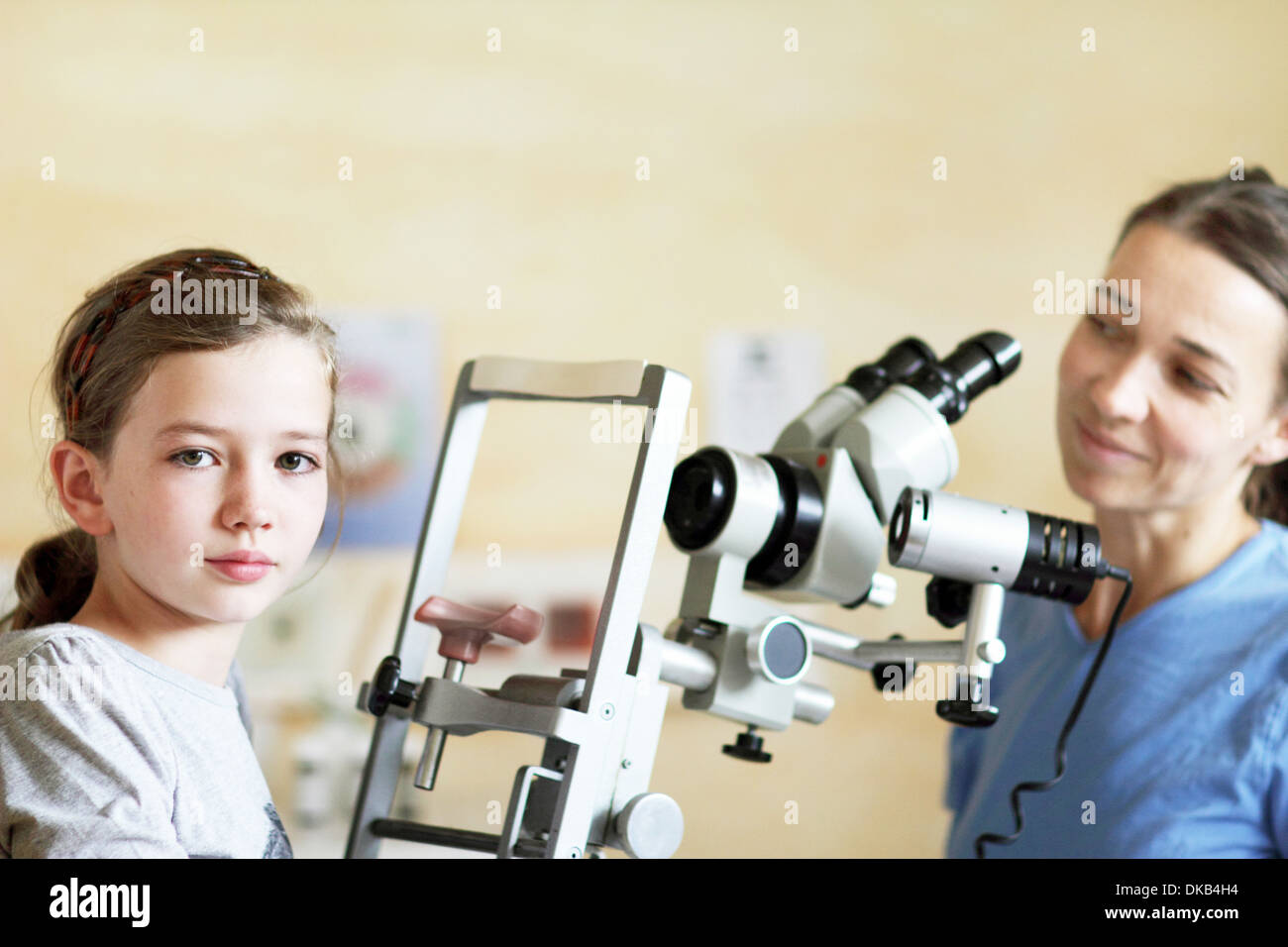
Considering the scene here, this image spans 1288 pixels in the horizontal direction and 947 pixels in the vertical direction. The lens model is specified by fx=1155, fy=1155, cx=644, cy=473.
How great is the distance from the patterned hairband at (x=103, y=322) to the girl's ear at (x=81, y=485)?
0.03m

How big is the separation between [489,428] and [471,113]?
0.56m

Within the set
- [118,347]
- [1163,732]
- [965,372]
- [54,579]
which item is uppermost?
[965,372]

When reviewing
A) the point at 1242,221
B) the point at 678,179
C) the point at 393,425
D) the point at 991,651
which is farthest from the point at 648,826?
the point at 678,179

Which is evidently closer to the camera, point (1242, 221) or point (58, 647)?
point (58, 647)

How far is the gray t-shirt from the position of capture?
73cm

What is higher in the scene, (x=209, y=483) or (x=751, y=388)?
(x=751, y=388)

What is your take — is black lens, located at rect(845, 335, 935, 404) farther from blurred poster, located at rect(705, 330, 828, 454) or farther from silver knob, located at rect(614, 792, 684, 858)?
blurred poster, located at rect(705, 330, 828, 454)

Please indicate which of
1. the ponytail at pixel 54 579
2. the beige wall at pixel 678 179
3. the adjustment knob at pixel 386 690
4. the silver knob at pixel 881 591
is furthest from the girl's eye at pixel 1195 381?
the ponytail at pixel 54 579

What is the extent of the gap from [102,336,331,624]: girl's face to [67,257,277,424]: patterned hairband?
0.27 ft

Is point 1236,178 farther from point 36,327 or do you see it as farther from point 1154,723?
point 36,327

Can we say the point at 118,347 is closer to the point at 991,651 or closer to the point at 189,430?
the point at 189,430

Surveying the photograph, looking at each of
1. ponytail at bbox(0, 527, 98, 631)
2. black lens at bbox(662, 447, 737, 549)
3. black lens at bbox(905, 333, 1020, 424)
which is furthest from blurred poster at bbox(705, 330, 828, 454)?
ponytail at bbox(0, 527, 98, 631)

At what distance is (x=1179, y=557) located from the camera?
4.33ft

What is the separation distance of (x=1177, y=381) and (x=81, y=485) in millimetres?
1074
